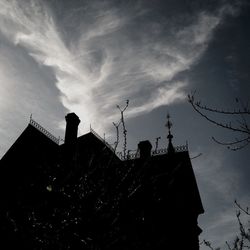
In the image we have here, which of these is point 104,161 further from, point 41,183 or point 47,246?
point 47,246

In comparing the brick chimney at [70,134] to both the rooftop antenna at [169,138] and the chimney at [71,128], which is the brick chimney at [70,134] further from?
the rooftop antenna at [169,138]

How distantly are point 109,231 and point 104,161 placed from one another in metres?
7.50

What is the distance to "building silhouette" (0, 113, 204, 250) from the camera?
31.5 feet

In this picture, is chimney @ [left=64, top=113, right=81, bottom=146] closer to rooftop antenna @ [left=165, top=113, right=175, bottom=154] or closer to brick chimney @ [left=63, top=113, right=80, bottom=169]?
brick chimney @ [left=63, top=113, right=80, bottom=169]

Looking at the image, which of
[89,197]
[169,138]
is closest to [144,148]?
[169,138]

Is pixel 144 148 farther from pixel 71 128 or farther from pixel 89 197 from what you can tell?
pixel 89 197

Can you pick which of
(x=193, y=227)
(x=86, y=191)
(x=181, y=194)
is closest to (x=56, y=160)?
(x=86, y=191)

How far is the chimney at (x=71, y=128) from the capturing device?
18125 mm

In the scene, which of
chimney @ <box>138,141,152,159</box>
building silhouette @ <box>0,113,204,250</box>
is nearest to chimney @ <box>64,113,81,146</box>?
building silhouette @ <box>0,113,204,250</box>

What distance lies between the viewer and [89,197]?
1011cm

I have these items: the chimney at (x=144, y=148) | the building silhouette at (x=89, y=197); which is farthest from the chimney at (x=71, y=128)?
the chimney at (x=144, y=148)

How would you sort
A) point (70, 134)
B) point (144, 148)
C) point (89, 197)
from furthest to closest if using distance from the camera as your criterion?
point (144, 148) → point (70, 134) → point (89, 197)

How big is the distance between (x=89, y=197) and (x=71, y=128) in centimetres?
890

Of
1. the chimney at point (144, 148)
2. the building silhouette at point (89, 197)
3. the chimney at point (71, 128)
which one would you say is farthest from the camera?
the chimney at point (144, 148)
